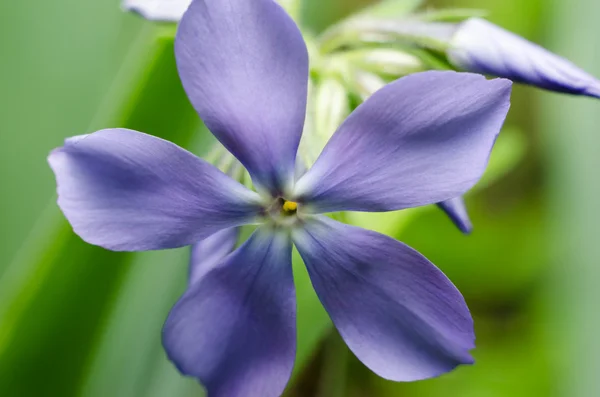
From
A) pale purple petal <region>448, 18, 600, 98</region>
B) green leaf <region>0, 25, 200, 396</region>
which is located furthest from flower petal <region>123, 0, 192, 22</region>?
pale purple petal <region>448, 18, 600, 98</region>

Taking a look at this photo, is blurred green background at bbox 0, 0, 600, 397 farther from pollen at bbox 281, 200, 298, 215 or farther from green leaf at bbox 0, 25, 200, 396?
pollen at bbox 281, 200, 298, 215

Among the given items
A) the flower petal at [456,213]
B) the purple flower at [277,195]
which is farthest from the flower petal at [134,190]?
the flower petal at [456,213]

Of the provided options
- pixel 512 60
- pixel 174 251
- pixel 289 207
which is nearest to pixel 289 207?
pixel 289 207

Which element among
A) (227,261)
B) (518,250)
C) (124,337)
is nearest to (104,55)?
(124,337)

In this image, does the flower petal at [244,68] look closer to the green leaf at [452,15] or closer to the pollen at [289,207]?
the pollen at [289,207]

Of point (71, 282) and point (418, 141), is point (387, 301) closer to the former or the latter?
point (418, 141)

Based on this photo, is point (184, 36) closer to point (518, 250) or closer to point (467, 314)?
point (467, 314)
